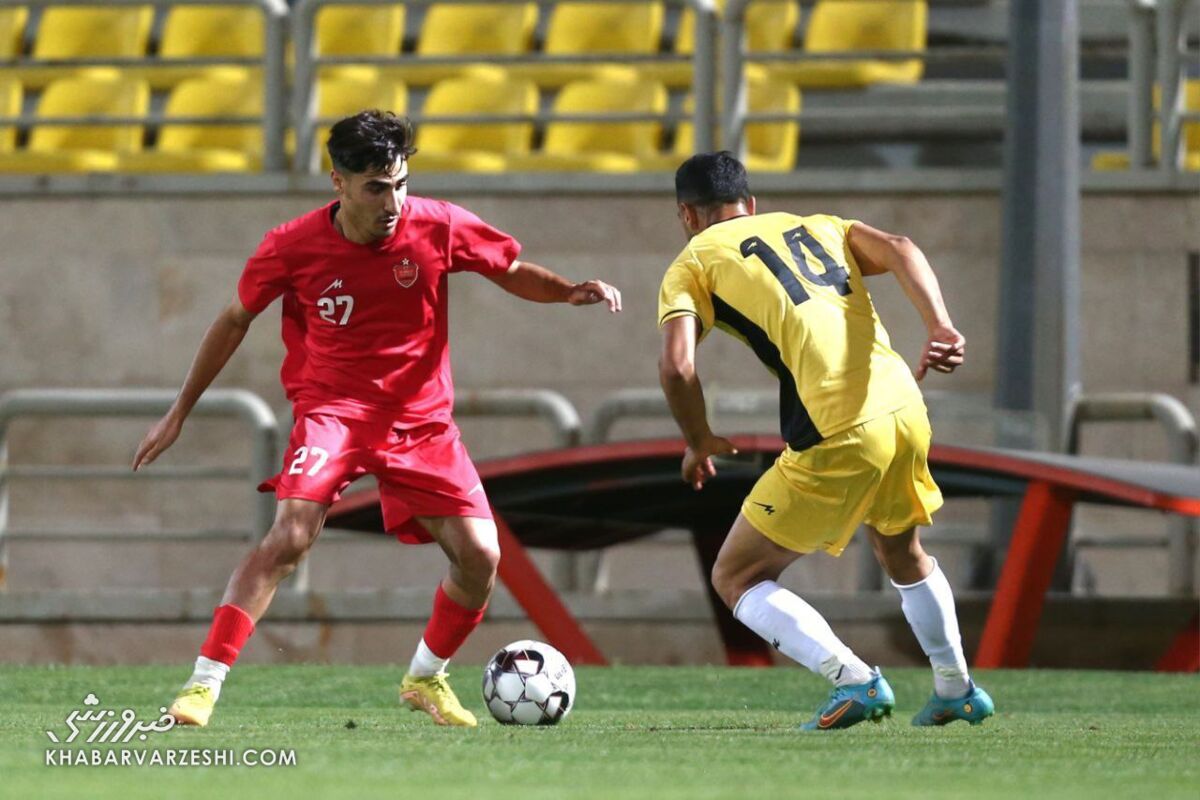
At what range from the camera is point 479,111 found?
1499 centimetres

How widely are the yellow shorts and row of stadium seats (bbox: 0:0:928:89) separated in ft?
26.7

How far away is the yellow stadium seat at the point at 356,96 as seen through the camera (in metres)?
15.0

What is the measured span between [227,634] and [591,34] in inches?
380

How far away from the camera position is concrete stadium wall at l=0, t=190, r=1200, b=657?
1352cm

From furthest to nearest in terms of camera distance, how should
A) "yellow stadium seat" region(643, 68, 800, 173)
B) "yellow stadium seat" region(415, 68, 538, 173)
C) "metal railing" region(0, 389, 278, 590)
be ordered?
"yellow stadium seat" region(415, 68, 538, 173) → "yellow stadium seat" region(643, 68, 800, 173) → "metal railing" region(0, 389, 278, 590)

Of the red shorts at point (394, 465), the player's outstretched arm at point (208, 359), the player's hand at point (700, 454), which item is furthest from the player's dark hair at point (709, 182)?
the player's outstretched arm at point (208, 359)

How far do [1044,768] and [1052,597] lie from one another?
6679mm

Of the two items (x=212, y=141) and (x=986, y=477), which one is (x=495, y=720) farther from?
(x=212, y=141)

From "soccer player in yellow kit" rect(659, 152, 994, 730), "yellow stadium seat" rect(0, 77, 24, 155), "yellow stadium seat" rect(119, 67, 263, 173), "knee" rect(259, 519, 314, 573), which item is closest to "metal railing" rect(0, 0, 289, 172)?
"yellow stadium seat" rect(119, 67, 263, 173)

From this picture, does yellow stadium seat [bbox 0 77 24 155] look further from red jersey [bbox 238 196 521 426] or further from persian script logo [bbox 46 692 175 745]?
red jersey [bbox 238 196 521 426]

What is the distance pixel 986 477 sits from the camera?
417 inches

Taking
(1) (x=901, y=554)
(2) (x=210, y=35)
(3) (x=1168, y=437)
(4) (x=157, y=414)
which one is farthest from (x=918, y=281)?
(2) (x=210, y=35)

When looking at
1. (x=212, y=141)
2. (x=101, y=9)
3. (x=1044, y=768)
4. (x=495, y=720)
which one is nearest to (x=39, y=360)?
(x=212, y=141)

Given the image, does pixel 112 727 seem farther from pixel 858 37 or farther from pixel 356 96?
pixel 858 37
